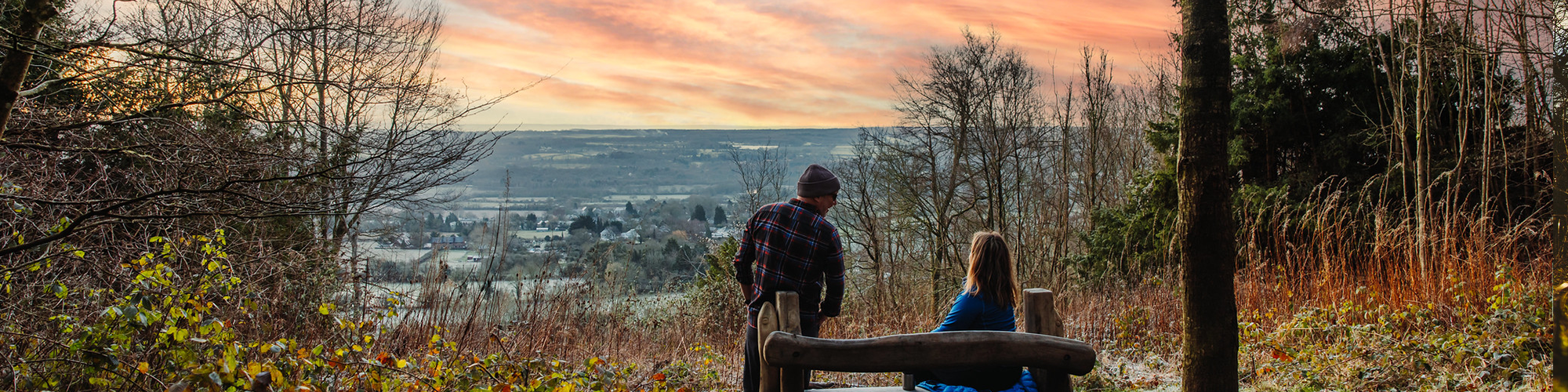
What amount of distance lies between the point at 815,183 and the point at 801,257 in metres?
0.37

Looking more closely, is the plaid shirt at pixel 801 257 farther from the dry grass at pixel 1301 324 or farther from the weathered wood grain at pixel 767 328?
the dry grass at pixel 1301 324

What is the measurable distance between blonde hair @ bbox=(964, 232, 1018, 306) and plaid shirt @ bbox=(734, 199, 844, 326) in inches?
25.2

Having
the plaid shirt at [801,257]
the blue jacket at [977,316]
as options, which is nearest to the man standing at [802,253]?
the plaid shirt at [801,257]

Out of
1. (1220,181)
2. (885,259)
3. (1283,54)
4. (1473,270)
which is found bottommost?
(885,259)

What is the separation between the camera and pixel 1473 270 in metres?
5.06

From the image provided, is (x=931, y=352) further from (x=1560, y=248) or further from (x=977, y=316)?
(x=1560, y=248)

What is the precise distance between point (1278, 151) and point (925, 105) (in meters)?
10.8

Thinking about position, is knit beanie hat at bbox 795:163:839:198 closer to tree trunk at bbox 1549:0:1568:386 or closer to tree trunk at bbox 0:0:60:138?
tree trunk at bbox 1549:0:1568:386

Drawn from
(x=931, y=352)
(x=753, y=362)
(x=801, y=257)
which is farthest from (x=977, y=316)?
(x=931, y=352)

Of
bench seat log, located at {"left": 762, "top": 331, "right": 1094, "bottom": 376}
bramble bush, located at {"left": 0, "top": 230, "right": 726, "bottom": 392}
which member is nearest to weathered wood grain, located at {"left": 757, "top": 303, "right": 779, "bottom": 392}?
bramble bush, located at {"left": 0, "top": 230, "right": 726, "bottom": 392}

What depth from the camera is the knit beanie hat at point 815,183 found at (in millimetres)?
3713

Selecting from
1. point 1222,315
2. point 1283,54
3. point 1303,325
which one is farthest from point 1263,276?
point 1283,54

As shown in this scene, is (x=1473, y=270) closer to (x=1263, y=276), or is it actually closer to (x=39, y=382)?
(x=1263, y=276)

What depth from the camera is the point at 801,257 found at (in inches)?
143
